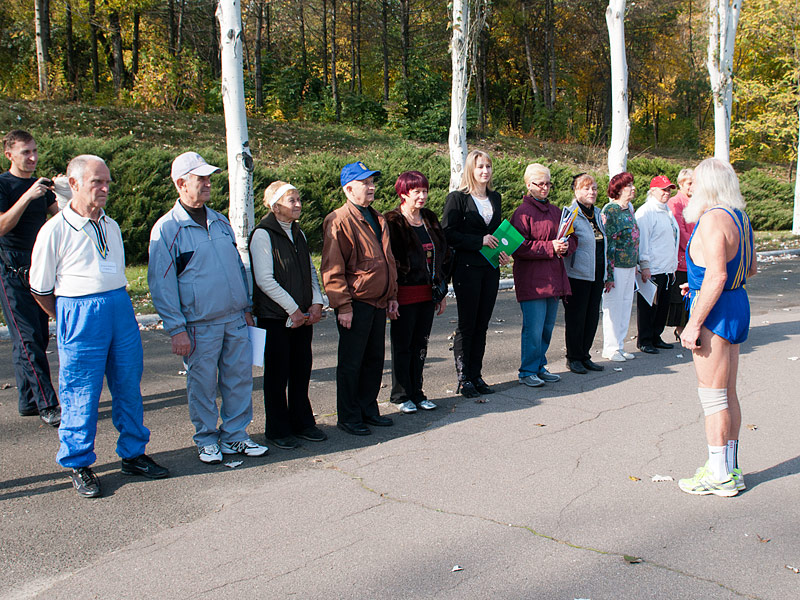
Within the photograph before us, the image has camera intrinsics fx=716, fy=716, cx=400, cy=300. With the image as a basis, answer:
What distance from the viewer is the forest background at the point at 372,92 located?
66.3 ft

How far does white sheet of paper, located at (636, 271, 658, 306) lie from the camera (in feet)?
28.5

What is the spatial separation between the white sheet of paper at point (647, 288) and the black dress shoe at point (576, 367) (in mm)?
1531

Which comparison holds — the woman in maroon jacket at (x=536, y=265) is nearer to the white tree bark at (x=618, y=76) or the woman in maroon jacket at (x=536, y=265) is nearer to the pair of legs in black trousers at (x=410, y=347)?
the pair of legs in black trousers at (x=410, y=347)

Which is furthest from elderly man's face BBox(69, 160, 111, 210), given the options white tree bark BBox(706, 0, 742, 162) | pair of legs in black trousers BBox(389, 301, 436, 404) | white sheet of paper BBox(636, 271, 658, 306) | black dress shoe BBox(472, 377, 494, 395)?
white tree bark BBox(706, 0, 742, 162)

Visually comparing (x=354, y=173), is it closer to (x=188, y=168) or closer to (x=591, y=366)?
(x=188, y=168)

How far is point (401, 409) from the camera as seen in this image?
6430 millimetres

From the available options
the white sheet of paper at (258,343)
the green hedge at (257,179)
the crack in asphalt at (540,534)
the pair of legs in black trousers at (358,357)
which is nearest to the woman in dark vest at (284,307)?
the white sheet of paper at (258,343)

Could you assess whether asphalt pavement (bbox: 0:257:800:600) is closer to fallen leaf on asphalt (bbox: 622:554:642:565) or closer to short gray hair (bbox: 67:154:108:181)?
fallen leaf on asphalt (bbox: 622:554:642:565)

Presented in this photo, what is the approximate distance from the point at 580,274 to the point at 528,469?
324 cm

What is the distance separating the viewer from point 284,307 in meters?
5.29

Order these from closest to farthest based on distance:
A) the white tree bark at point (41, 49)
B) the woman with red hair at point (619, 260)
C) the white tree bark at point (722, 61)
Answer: the woman with red hair at point (619, 260) < the white tree bark at point (722, 61) < the white tree bark at point (41, 49)

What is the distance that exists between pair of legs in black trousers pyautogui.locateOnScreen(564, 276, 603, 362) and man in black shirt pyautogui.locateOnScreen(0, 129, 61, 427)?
5.07 m

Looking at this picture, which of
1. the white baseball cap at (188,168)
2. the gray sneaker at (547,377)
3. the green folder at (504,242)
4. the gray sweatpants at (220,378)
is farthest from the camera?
the gray sneaker at (547,377)

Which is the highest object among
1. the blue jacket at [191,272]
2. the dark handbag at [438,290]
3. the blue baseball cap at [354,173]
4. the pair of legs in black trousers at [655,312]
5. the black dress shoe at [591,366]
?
the blue baseball cap at [354,173]
